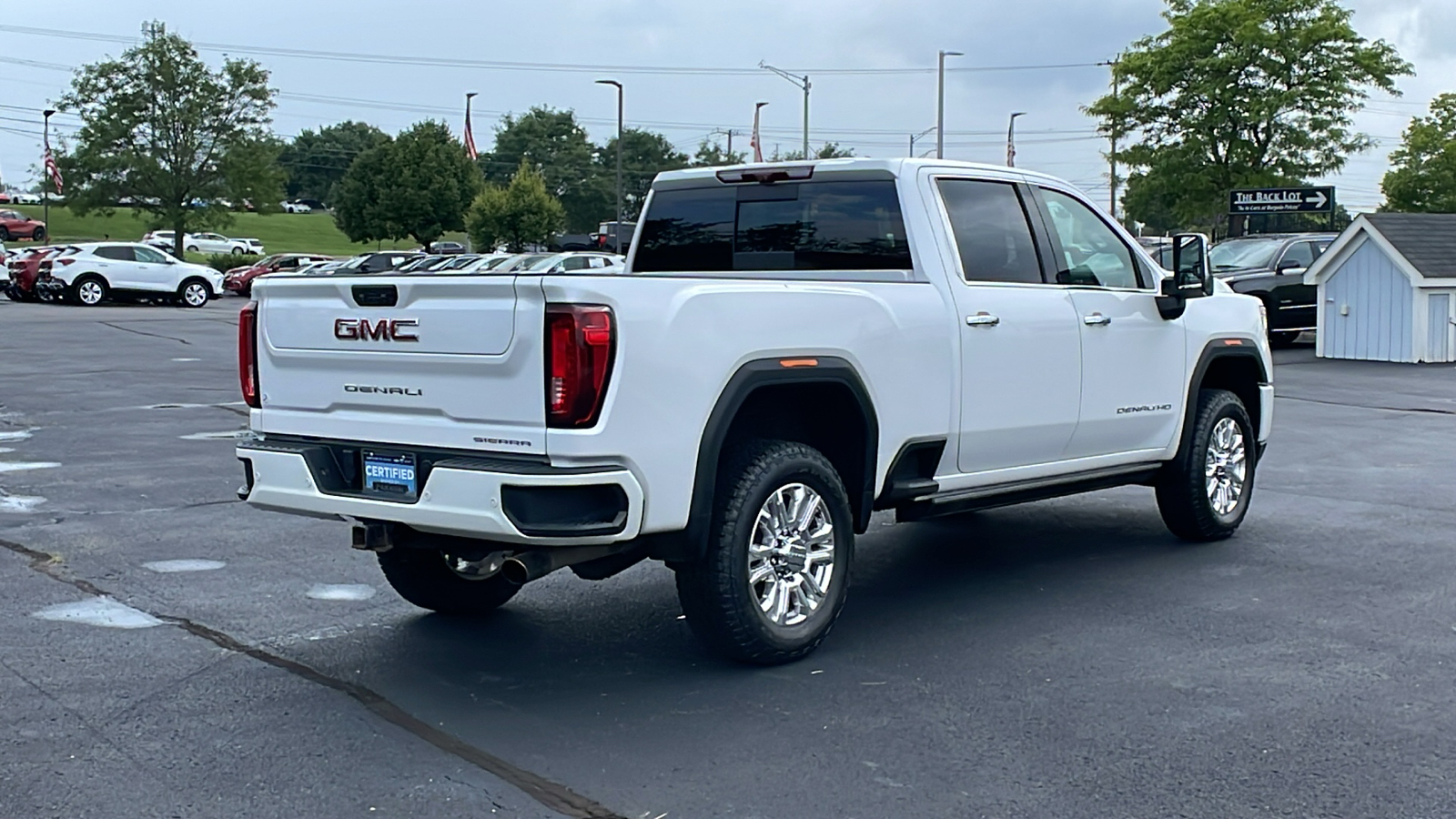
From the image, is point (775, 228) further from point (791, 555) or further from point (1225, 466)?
point (1225, 466)

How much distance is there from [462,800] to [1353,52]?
39.7m

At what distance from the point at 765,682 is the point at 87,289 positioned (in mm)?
37476

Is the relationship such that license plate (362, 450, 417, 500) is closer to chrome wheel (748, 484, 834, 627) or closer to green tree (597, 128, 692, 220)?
chrome wheel (748, 484, 834, 627)

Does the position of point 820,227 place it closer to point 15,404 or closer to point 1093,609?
point 1093,609

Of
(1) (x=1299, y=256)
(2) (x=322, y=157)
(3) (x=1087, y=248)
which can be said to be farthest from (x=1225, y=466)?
(2) (x=322, y=157)

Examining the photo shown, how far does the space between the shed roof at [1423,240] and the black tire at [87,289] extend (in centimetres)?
3051

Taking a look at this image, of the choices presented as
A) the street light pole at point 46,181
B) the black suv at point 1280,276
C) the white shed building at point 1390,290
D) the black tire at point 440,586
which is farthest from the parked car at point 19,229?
the black tire at point 440,586

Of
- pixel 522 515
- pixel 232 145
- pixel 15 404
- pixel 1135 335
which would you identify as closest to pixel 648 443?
pixel 522 515

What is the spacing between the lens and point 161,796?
14.6ft

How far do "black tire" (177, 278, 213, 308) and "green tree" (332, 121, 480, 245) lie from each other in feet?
96.5

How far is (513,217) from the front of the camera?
2793 inches

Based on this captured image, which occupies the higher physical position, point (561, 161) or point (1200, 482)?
point (561, 161)

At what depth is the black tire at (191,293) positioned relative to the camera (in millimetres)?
40188

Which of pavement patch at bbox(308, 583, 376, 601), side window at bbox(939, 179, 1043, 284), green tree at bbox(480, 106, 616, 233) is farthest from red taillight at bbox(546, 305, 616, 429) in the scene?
green tree at bbox(480, 106, 616, 233)
